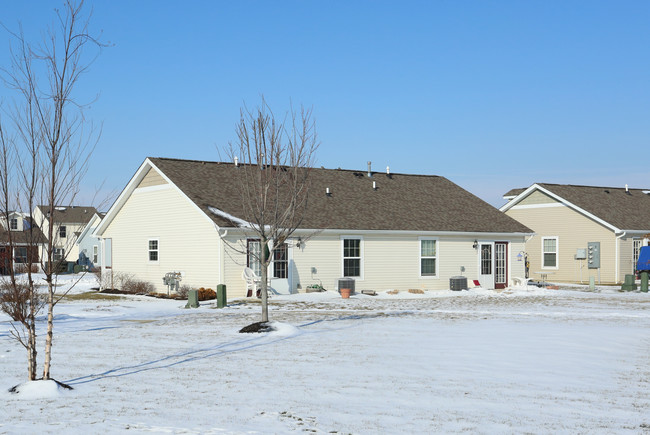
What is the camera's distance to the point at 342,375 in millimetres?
11242

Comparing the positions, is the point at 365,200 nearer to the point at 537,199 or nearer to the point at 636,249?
the point at 537,199

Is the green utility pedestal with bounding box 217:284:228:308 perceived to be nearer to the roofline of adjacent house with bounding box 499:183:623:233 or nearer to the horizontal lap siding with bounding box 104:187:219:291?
the horizontal lap siding with bounding box 104:187:219:291

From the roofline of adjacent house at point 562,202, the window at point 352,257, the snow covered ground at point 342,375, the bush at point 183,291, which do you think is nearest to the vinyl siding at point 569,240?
the roofline of adjacent house at point 562,202

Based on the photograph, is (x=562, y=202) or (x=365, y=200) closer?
(x=365, y=200)

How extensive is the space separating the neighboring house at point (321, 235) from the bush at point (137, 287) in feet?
1.38

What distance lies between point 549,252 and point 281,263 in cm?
1997

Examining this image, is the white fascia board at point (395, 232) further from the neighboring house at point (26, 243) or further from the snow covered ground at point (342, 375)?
the neighboring house at point (26, 243)

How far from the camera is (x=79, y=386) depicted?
Answer: 10609 millimetres

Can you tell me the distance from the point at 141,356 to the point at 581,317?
1306 cm

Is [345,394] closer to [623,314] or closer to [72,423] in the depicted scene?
[72,423]

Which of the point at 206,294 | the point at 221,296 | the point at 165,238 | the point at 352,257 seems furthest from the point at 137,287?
the point at 352,257

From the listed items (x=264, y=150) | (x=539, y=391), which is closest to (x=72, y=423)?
(x=539, y=391)

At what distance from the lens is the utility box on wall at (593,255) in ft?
129

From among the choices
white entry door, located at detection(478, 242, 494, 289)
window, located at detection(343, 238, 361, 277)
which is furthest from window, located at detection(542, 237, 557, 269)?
window, located at detection(343, 238, 361, 277)
